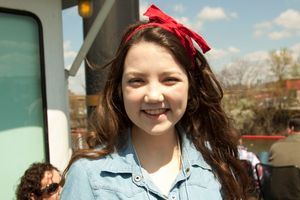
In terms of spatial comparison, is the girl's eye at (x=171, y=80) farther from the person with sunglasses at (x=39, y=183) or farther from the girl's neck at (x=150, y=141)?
the person with sunglasses at (x=39, y=183)

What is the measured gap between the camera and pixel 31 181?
231cm

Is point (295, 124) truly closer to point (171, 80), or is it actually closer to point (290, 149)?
point (290, 149)

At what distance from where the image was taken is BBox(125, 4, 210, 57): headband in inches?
55.8

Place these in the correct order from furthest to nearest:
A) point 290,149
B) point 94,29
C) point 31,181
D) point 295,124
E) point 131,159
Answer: point 295,124, point 290,149, point 94,29, point 31,181, point 131,159

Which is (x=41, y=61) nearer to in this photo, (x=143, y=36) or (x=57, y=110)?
(x=57, y=110)

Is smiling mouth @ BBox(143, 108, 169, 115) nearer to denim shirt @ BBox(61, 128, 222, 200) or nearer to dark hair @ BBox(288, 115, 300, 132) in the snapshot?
denim shirt @ BBox(61, 128, 222, 200)

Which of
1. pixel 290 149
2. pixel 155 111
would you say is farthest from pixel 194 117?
pixel 290 149

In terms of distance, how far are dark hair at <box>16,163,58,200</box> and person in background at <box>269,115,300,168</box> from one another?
3.12 m

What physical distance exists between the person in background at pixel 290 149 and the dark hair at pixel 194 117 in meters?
3.36

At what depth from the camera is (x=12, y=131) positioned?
2.40m

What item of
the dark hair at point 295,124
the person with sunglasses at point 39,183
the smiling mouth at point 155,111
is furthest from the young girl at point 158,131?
the dark hair at point 295,124

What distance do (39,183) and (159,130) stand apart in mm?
1229

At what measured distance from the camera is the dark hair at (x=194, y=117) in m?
1.40

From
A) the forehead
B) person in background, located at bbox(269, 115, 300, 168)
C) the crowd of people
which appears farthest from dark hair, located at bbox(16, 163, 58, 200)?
Result: person in background, located at bbox(269, 115, 300, 168)
